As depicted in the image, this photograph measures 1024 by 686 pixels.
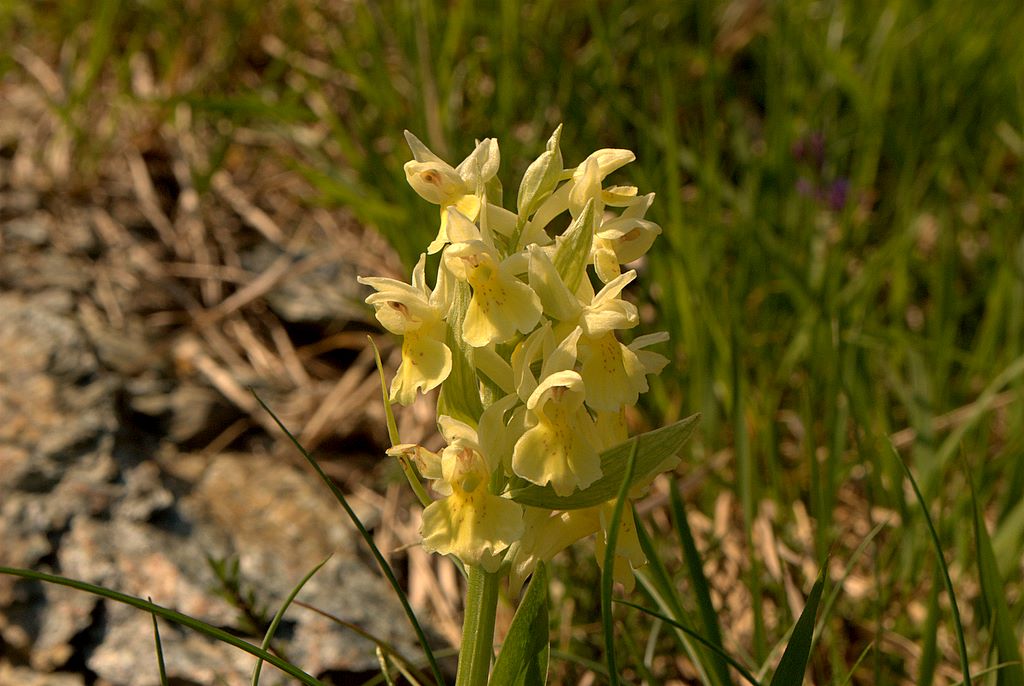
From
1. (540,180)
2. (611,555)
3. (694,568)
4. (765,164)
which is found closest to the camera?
(611,555)

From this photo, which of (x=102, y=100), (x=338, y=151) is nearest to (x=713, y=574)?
(x=338, y=151)

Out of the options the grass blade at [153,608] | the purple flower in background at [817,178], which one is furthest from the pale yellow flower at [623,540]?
the purple flower in background at [817,178]

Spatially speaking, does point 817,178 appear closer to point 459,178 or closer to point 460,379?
point 459,178

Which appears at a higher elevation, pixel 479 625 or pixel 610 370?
pixel 610 370

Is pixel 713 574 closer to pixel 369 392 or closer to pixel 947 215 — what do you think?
pixel 369 392


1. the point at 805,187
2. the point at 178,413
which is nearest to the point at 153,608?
the point at 178,413

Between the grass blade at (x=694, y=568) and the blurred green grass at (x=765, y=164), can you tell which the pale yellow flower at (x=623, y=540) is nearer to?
the grass blade at (x=694, y=568)

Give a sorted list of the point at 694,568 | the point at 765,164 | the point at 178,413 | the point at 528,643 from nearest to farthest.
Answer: the point at 528,643
the point at 694,568
the point at 178,413
the point at 765,164
